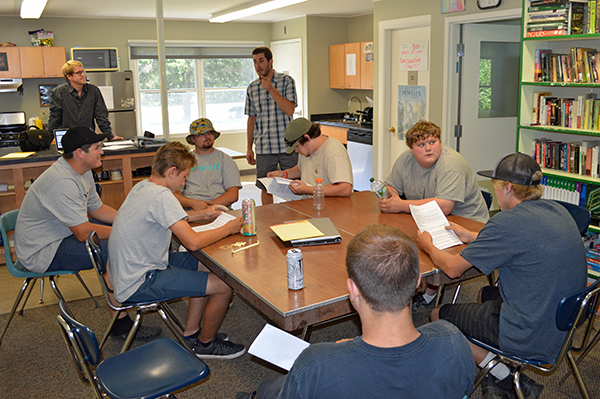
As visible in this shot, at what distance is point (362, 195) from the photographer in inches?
141

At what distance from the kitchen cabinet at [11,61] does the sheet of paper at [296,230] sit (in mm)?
6011

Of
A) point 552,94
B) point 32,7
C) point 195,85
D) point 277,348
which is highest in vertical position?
point 32,7

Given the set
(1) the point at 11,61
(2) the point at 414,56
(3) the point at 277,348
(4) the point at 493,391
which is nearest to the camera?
(3) the point at 277,348

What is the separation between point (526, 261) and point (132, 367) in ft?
5.19

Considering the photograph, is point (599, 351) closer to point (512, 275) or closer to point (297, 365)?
point (512, 275)

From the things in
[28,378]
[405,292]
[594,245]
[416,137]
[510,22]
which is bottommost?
[28,378]

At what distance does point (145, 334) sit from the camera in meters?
3.16

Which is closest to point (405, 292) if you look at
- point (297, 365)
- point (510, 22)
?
point (297, 365)

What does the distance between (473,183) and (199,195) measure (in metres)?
1.93

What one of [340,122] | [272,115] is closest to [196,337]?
[272,115]

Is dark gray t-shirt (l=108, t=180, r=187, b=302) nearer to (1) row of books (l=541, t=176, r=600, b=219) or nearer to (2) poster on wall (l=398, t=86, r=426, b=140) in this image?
(1) row of books (l=541, t=176, r=600, b=219)

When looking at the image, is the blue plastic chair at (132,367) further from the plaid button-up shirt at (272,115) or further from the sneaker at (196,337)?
the plaid button-up shirt at (272,115)

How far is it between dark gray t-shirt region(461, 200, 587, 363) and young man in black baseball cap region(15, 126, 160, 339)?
7.10 ft

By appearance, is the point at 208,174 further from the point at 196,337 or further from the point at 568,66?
the point at 568,66
